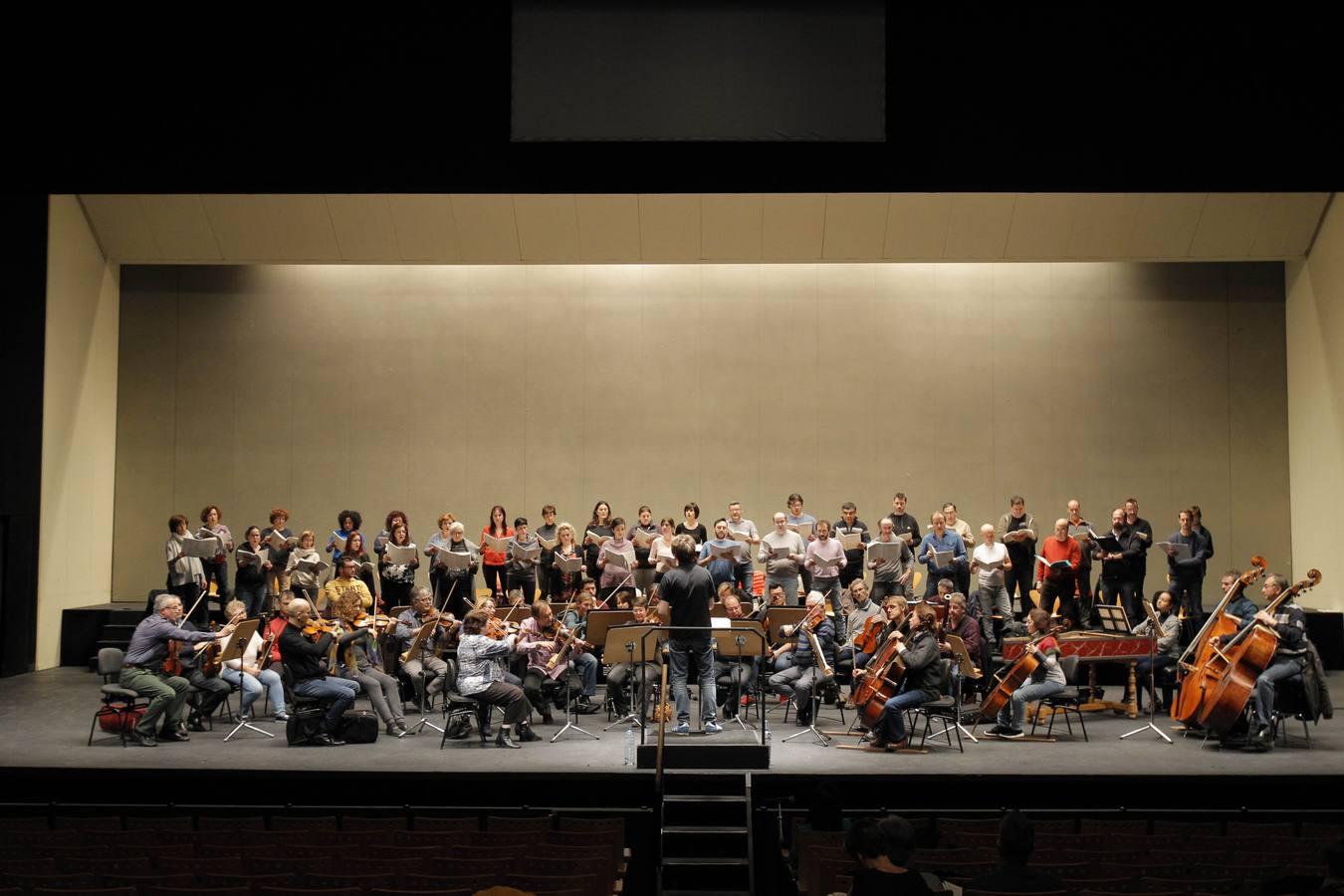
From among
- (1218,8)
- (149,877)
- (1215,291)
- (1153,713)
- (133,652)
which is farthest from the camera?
(1215,291)

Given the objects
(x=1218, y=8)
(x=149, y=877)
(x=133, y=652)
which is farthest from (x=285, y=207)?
(x=149, y=877)

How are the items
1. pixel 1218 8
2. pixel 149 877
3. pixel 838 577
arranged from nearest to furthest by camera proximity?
pixel 149 877
pixel 1218 8
pixel 838 577

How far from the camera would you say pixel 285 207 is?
16.4m

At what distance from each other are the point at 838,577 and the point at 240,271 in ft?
31.3

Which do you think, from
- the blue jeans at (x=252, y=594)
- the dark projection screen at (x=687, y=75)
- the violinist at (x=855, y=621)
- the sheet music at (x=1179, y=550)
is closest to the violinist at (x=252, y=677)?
the blue jeans at (x=252, y=594)

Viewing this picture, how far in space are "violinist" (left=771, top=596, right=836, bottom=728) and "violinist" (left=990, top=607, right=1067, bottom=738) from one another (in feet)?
5.21

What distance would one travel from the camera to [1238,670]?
9.80 meters

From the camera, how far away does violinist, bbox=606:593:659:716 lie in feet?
36.0

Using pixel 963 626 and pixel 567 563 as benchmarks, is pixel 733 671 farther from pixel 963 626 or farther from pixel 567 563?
pixel 567 563

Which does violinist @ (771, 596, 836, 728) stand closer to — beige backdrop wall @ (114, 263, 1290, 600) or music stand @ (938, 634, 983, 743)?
music stand @ (938, 634, 983, 743)

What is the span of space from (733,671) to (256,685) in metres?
4.21

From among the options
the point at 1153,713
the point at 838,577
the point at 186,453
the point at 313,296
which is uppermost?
the point at 313,296

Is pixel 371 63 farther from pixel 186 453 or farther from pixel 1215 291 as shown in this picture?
pixel 1215 291

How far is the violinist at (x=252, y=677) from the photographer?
11.0 m
